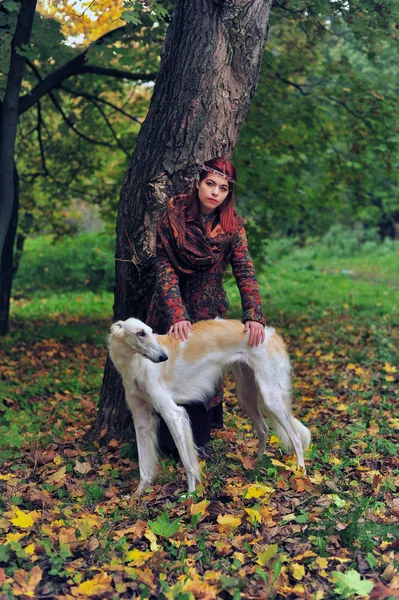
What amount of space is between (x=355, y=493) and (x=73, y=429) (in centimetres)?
278

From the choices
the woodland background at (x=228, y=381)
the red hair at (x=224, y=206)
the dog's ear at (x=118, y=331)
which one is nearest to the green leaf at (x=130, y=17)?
the woodland background at (x=228, y=381)

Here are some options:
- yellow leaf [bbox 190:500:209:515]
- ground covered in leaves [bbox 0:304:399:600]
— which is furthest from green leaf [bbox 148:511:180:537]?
yellow leaf [bbox 190:500:209:515]

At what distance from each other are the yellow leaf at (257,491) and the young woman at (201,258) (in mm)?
747

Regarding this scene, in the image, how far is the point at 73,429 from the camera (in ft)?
20.1

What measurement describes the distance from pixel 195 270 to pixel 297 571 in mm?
2061


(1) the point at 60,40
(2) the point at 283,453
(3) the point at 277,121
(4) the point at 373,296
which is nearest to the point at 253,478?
(2) the point at 283,453

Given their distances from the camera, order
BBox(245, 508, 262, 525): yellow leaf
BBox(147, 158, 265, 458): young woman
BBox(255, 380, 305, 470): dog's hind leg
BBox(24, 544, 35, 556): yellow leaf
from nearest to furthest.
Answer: BBox(24, 544, 35, 556): yellow leaf < BBox(245, 508, 262, 525): yellow leaf < BBox(147, 158, 265, 458): young woman < BBox(255, 380, 305, 470): dog's hind leg

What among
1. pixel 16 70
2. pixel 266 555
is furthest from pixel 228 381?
pixel 266 555

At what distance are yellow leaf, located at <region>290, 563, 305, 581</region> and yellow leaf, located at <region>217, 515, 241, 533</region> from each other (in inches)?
20.8

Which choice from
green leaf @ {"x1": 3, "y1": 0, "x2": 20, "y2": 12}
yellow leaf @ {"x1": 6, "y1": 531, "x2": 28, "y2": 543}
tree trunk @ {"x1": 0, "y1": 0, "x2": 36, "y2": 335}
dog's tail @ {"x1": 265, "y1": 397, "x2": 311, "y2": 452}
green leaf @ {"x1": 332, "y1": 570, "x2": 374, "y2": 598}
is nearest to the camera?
green leaf @ {"x1": 332, "y1": 570, "x2": 374, "y2": 598}

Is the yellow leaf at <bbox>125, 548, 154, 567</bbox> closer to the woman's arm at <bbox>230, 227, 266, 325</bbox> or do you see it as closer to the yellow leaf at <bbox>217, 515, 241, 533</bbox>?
the yellow leaf at <bbox>217, 515, 241, 533</bbox>

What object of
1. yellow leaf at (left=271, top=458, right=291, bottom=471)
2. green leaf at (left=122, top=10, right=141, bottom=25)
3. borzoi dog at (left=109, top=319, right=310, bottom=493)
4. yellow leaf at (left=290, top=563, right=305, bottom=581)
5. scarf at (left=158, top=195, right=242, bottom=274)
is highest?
green leaf at (left=122, top=10, right=141, bottom=25)

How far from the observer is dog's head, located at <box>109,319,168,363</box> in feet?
13.7

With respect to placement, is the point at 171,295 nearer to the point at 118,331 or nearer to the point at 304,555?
the point at 118,331
